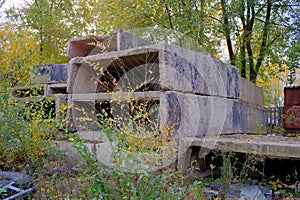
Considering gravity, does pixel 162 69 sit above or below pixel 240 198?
above

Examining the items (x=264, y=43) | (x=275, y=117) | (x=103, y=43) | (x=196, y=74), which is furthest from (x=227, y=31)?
(x=103, y=43)

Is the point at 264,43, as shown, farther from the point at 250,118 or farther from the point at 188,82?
the point at 188,82

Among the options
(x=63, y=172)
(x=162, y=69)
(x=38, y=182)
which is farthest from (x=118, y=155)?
(x=162, y=69)

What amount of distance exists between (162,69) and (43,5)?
6768 millimetres

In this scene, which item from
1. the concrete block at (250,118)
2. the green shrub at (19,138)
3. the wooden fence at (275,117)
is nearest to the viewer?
the green shrub at (19,138)

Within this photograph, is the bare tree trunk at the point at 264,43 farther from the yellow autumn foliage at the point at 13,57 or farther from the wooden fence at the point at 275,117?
the yellow autumn foliage at the point at 13,57

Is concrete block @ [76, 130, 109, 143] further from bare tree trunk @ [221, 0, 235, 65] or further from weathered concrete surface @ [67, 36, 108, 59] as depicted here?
bare tree trunk @ [221, 0, 235, 65]

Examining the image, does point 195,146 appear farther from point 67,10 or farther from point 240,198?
point 67,10

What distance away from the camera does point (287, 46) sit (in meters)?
8.48

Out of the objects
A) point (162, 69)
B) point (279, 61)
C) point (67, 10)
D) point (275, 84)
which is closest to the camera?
point (162, 69)

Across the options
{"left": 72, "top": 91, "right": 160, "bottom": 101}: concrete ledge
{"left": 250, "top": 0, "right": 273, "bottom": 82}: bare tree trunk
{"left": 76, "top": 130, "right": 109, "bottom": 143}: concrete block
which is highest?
{"left": 250, "top": 0, "right": 273, "bottom": 82}: bare tree trunk

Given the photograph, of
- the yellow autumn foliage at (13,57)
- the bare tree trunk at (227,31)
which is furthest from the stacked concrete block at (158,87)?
the bare tree trunk at (227,31)

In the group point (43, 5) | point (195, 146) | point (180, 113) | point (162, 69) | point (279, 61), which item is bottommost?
point (195, 146)

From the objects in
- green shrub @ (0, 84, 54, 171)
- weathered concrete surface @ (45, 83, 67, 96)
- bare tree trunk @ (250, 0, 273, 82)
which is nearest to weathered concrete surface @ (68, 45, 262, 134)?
weathered concrete surface @ (45, 83, 67, 96)
